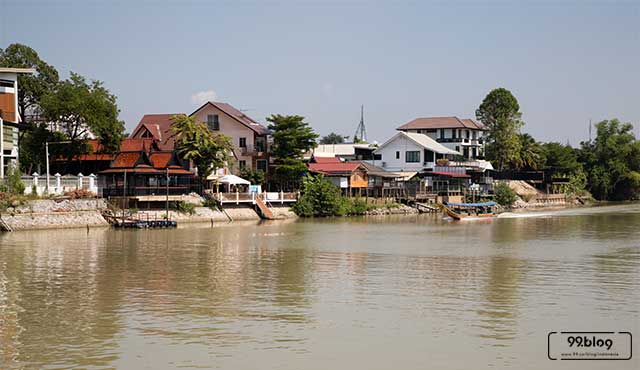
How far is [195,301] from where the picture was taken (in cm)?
2131

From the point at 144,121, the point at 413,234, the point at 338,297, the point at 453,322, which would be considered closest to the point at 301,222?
the point at 413,234

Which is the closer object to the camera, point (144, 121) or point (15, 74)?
point (15, 74)

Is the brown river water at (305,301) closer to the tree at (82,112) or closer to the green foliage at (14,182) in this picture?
the green foliage at (14,182)

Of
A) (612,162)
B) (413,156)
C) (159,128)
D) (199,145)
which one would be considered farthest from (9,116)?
(612,162)

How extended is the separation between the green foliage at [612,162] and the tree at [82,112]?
Result: 61774 mm

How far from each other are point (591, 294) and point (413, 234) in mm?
21208

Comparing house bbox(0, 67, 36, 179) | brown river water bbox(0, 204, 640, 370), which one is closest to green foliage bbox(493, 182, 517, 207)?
brown river water bbox(0, 204, 640, 370)

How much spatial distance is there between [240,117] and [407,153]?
1857 cm

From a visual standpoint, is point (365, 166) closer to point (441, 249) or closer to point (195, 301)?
point (441, 249)

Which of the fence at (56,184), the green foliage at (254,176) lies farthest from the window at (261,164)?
the fence at (56,184)

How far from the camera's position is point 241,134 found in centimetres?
6444

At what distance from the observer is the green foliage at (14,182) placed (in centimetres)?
4204

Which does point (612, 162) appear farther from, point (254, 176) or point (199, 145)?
point (199, 145)

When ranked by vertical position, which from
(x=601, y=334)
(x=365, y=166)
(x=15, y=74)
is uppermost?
(x=15, y=74)
